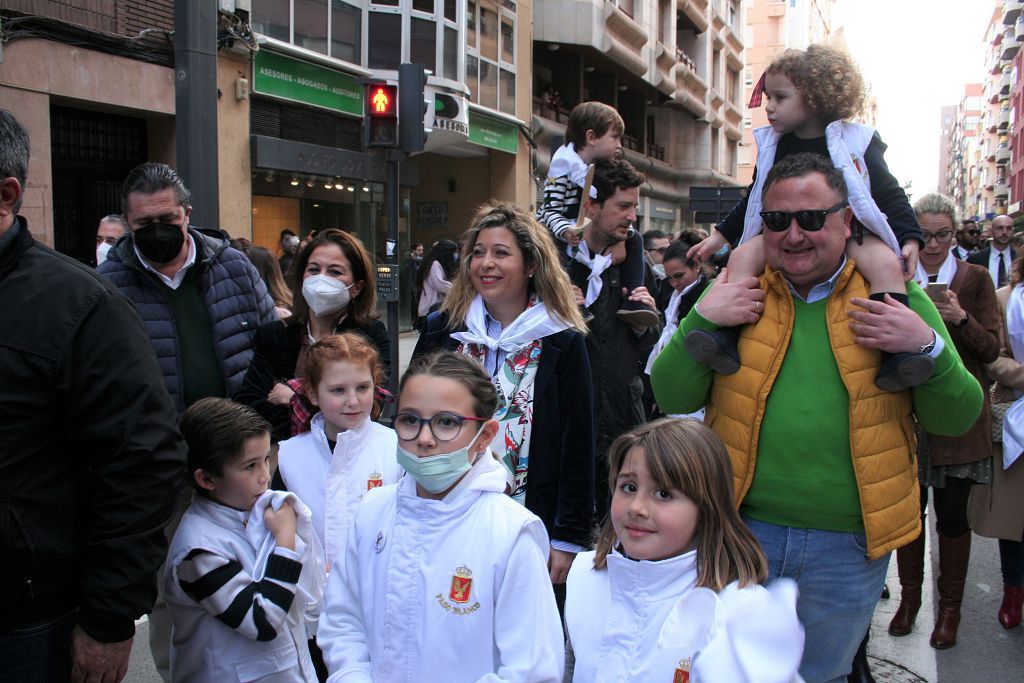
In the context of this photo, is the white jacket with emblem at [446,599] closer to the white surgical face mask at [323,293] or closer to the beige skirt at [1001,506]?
the white surgical face mask at [323,293]

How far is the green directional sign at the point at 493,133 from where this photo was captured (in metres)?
21.2

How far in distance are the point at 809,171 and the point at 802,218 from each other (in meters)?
0.17

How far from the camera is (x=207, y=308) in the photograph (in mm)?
4113

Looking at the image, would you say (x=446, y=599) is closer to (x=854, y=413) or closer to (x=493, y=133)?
(x=854, y=413)

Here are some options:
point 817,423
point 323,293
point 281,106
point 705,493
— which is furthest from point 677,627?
point 281,106

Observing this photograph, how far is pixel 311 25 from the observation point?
1633cm

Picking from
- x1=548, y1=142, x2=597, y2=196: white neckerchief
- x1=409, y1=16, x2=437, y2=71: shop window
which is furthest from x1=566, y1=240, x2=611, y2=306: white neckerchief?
x1=409, y1=16, x2=437, y2=71: shop window

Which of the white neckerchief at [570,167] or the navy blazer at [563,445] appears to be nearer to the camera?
the navy blazer at [563,445]

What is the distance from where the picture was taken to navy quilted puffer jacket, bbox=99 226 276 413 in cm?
393

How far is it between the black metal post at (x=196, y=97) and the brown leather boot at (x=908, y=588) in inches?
193

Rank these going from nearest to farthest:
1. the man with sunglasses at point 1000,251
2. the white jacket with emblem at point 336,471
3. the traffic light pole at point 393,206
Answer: the white jacket with emblem at point 336,471, the traffic light pole at point 393,206, the man with sunglasses at point 1000,251

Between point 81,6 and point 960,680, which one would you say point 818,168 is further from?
point 81,6

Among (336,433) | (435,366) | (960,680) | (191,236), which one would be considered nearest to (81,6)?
(191,236)

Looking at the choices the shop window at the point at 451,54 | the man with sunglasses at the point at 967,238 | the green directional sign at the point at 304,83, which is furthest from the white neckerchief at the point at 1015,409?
the shop window at the point at 451,54
